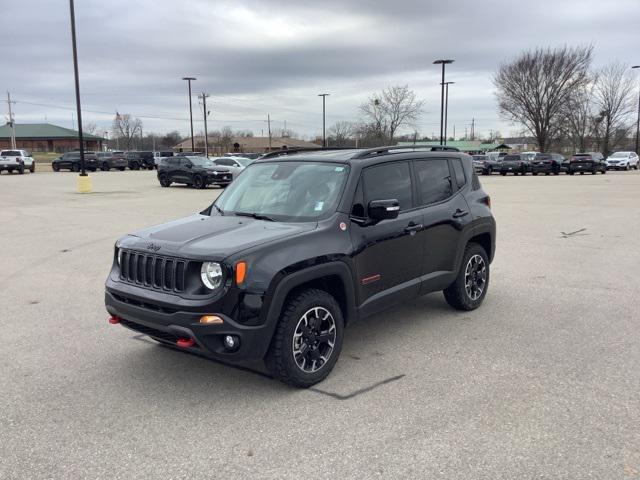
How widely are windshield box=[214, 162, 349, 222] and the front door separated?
244 mm

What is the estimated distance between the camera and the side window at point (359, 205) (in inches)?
179

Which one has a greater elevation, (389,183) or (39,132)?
(39,132)

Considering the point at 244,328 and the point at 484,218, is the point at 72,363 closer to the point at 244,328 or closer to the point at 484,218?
the point at 244,328

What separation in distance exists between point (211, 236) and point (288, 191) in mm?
993

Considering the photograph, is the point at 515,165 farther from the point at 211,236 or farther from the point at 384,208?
the point at 211,236

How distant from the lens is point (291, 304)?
396 centimetres

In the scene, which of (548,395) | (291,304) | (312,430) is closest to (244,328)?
(291,304)

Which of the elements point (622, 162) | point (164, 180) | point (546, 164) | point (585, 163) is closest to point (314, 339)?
point (164, 180)

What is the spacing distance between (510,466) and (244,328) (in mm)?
1815

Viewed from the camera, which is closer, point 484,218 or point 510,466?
point 510,466

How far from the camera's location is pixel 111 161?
52125mm

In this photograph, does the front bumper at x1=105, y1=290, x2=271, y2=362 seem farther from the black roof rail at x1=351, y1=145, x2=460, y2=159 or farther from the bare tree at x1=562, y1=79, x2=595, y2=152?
the bare tree at x1=562, y1=79, x2=595, y2=152

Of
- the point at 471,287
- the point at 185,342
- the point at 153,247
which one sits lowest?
the point at 471,287

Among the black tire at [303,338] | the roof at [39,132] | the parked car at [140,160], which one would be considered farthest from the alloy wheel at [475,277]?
the roof at [39,132]
